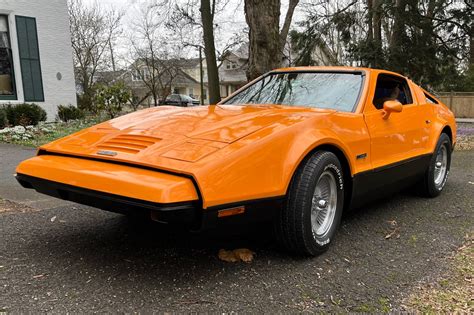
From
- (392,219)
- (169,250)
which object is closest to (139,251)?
(169,250)

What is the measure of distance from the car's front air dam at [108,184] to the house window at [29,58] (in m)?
11.6

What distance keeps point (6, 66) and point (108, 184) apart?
40.9ft

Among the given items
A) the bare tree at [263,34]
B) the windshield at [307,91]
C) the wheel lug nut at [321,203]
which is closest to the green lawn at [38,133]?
the bare tree at [263,34]

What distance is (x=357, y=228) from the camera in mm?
3670

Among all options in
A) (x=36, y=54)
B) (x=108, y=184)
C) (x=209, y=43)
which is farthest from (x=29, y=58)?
(x=108, y=184)

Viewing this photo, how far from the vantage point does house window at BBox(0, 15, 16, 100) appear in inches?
494

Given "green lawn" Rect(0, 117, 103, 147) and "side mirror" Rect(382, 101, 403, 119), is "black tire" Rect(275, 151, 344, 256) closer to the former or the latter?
"side mirror" Rect(382, 101, 403, 119)

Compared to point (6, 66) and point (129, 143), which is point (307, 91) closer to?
point (129, 143)

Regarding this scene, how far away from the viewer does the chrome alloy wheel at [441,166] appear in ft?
16.1

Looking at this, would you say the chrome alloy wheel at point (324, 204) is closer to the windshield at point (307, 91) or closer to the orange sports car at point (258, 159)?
the orange sports car at point (258, 159)

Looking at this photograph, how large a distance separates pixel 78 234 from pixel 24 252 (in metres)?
0.47

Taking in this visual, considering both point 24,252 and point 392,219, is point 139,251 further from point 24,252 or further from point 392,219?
point 392,219

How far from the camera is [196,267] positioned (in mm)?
2738

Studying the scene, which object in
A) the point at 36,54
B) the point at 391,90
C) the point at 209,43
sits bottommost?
the point at 391,90
